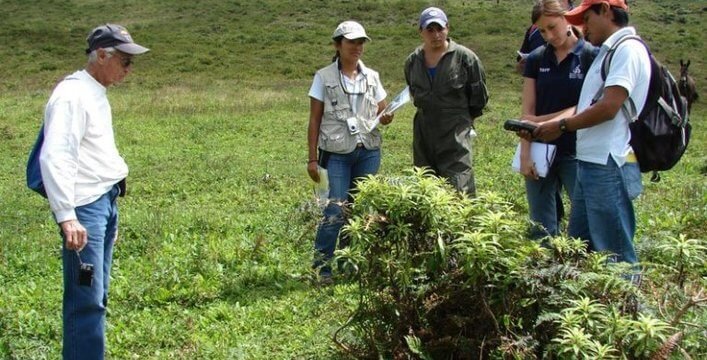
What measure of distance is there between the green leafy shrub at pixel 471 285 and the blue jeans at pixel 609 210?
61 centimetres

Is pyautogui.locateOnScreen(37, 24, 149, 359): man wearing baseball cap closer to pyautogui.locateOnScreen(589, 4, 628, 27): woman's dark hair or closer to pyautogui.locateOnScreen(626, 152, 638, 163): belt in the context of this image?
pyautogui.locateOnScreen(589, 4, 628, 27): woman's dark hair

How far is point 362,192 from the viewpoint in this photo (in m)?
3.47

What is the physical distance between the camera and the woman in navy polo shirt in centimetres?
461

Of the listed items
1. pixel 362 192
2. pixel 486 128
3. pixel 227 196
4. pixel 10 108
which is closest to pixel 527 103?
pixel 362 192

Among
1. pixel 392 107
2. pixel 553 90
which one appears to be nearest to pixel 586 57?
pixel 553 90

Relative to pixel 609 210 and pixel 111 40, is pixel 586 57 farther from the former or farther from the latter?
pixel 111 40

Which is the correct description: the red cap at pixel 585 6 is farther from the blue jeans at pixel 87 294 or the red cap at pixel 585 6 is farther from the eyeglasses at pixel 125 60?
the blue jeans at pixel 87 294

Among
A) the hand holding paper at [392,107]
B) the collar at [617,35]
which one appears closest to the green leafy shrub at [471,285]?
the collar at [617,35]

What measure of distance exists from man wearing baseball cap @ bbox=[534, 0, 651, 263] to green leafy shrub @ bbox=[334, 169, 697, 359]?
617mm

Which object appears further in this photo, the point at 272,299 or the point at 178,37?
the point at 178,37

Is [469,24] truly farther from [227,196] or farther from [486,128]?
[227,196]

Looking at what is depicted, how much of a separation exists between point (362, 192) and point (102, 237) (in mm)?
1378

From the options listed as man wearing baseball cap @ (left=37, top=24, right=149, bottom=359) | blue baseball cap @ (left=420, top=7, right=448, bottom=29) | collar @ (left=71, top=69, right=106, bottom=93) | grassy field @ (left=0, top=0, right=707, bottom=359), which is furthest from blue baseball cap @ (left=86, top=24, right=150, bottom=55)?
blue baseball cap @ (left=420, top=7, right=448, bottom=29)

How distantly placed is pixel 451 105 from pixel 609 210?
6.36ft
